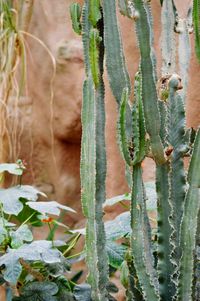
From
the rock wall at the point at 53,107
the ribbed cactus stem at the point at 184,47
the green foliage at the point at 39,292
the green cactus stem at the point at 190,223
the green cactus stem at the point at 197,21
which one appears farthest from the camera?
the rock wall at the point at 53,107

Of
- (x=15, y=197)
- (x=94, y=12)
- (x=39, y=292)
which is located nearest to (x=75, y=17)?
(x=94, y=12)

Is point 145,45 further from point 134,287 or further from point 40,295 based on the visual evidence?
point 40,295

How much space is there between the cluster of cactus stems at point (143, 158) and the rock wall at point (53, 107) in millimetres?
1747

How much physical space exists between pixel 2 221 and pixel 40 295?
0.27 metres

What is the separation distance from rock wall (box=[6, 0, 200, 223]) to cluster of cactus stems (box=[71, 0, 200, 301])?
1.75 metres

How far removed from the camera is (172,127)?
1.68 m

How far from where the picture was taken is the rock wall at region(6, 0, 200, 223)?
145 inches

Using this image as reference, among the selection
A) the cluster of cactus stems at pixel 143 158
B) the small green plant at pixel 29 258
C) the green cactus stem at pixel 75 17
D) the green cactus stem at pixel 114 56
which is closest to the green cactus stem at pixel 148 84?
the cluster of cactus stems at pixel 143 158

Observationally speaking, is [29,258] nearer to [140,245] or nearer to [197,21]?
[140,245]

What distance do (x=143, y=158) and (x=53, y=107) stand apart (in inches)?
85.2

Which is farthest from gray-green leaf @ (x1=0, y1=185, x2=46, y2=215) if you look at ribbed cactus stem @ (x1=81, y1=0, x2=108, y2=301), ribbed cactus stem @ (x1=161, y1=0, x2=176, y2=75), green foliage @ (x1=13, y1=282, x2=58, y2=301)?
ribbed cactus stem @ (x1=161, y1=0, x2=176, y2=75)

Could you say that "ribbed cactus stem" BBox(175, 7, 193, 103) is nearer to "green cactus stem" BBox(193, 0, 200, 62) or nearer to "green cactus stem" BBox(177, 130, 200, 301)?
"green cactus stem" BBox(193, 0, 200, 62)

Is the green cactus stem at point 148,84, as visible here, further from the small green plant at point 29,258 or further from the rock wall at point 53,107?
the rock wall at point 53,107

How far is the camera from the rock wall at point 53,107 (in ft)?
12.1
